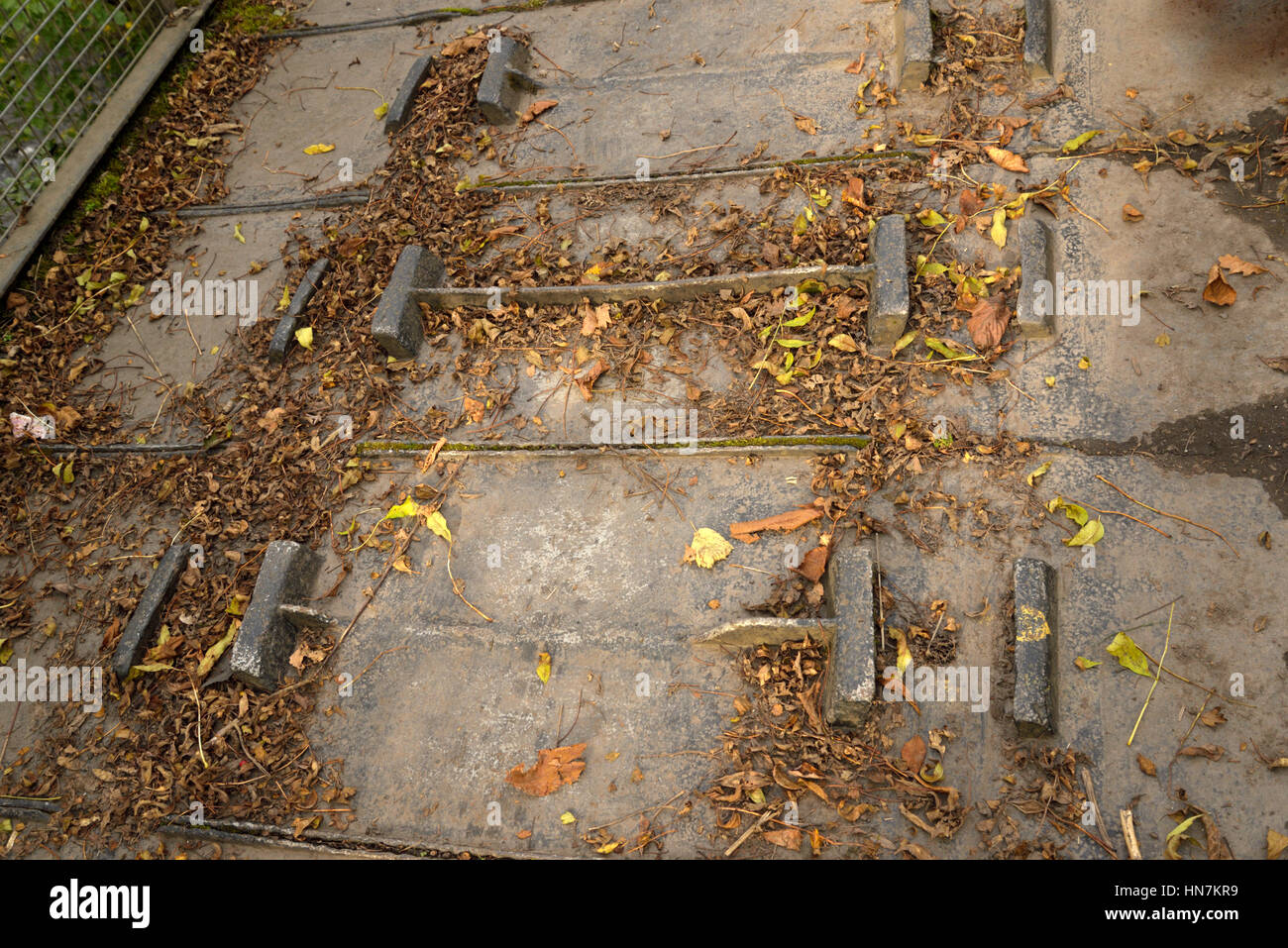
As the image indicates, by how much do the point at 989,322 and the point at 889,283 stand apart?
545 millimetres

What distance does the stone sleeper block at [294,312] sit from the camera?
5.49m

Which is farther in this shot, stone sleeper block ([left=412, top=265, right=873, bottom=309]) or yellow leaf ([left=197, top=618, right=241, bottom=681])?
stone sleeper block ([left=412, top=265, right=873, bottom=309])

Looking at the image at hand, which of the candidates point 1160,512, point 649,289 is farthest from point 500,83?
point 1160,512

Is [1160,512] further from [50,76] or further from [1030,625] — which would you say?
[50,76]

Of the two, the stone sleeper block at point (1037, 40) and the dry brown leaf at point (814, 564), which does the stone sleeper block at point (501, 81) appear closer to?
the stone sleeper block at point (1037, 40)

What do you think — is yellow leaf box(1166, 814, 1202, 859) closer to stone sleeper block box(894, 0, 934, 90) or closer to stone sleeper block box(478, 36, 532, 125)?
stone sleeper block box(894, 0, 934, 90)

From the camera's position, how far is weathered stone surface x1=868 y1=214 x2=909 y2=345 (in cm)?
451

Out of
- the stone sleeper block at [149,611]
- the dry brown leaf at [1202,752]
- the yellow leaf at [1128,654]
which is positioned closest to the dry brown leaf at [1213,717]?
the dry brown leaf at [1202,752]

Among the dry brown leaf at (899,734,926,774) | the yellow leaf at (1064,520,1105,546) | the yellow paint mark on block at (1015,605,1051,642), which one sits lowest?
the dry brown leaf at (899,734,926,774)

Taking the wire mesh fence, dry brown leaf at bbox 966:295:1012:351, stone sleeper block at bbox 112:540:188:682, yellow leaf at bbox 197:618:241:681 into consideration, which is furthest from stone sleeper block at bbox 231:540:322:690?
the wire mesh fence

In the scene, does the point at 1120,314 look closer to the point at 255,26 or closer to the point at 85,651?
the point at 85,651

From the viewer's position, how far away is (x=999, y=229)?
482 centimetres

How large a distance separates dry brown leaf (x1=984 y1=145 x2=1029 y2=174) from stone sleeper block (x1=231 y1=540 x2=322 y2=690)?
4.49 metres

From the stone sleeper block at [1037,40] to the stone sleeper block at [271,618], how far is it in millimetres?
5143
